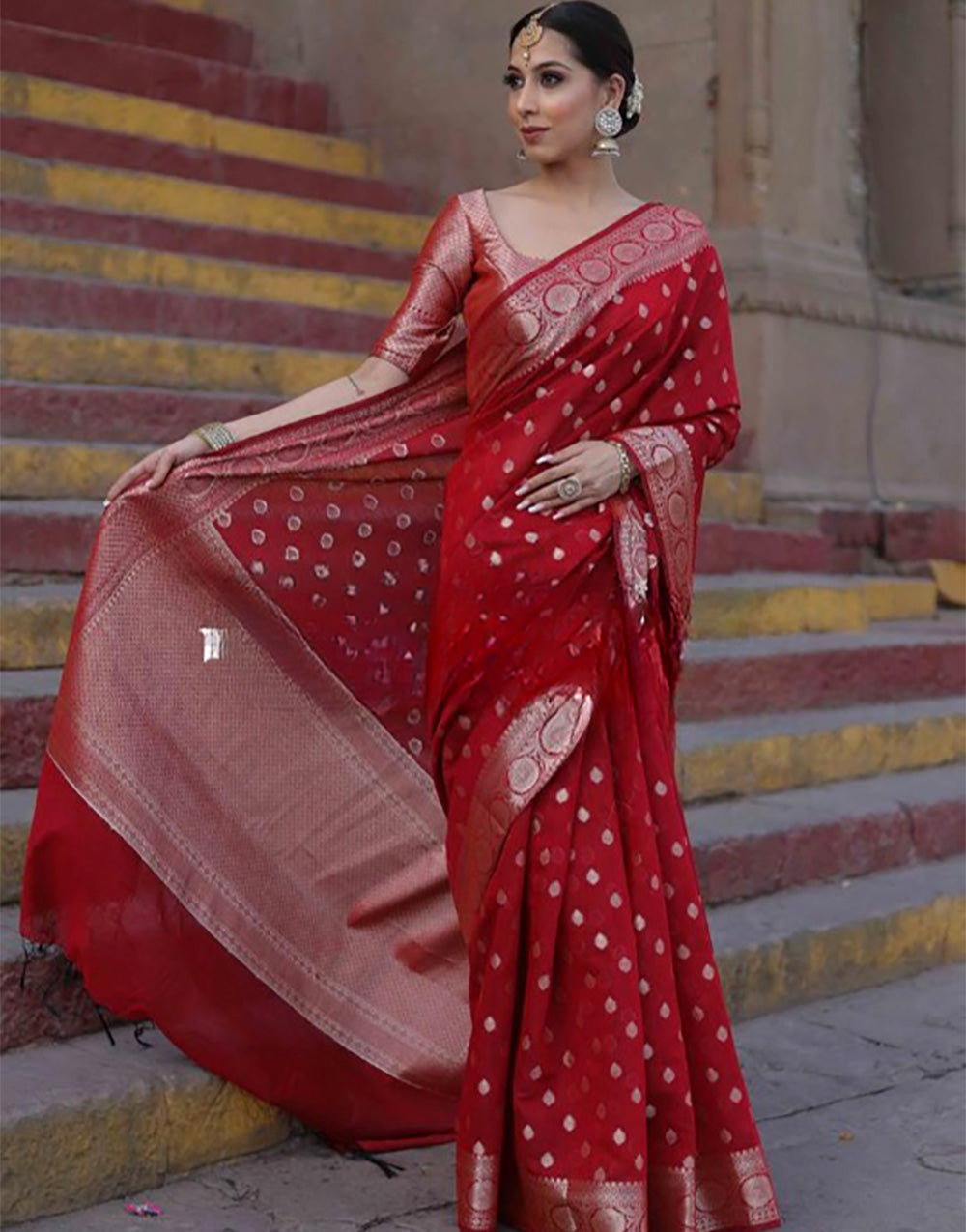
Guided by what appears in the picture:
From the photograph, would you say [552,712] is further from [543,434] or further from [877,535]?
[877,535]

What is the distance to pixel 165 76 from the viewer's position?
7383mm

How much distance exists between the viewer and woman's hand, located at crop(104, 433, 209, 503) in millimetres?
3180

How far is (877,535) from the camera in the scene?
692 centimetres

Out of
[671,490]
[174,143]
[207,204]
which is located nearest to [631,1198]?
[671,490]

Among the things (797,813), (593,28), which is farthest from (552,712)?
(797,813)

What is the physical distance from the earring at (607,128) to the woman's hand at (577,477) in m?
0.44

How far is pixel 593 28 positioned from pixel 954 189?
4.95 m

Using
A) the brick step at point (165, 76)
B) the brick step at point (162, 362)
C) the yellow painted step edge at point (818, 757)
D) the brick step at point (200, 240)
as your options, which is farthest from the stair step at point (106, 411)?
the brick step at point (165, 76)

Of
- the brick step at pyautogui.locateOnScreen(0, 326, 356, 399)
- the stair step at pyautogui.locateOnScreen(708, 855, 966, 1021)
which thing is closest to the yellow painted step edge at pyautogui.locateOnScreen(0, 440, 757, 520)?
the brick step at pyautogui.locateOnScreen(0, 326, 356, 399)

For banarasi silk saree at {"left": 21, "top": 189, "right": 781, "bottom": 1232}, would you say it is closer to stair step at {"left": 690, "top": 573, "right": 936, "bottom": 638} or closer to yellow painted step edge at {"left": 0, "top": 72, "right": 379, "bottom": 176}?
stair step at {"left": 690, "top": 573, "right": 936, "bottom": 638}

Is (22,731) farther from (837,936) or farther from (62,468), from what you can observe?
(837,936)

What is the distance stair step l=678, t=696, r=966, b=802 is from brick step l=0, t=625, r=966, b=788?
4 cm

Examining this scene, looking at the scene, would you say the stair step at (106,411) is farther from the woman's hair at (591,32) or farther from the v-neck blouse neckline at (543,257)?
the woman's hair at (591,32)

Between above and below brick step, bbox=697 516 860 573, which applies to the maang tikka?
above
